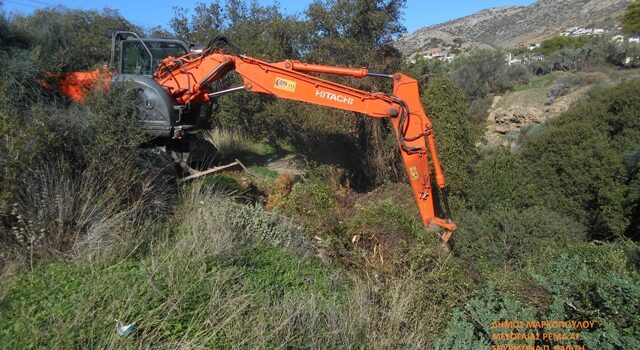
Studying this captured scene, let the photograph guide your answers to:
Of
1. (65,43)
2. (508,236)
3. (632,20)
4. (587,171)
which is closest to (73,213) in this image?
(65,43)

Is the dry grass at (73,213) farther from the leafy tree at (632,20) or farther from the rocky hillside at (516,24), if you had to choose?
the rocky hillside at (516,24)

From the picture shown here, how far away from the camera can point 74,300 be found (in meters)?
3.55

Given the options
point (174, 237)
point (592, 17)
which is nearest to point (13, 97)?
point (174, 237)

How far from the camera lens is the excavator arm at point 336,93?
25.8 ft

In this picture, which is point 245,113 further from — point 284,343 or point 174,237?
point 284,343

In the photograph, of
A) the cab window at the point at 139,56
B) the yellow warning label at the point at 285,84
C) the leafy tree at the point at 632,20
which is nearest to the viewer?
the yellow warning label at the point at 285,84

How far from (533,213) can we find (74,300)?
7855mm

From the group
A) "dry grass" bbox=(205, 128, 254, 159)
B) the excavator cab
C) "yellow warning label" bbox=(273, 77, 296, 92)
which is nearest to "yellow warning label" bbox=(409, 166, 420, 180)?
"yellow warning label" bbox=(273, 77, 296, 92)

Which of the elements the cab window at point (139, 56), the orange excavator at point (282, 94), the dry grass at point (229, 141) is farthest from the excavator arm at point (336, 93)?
the dry grass at point (229, 141)

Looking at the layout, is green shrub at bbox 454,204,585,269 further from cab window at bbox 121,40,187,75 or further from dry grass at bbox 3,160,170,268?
cab window at bbox 121,40,187,75

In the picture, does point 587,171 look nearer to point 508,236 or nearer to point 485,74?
point 508,236

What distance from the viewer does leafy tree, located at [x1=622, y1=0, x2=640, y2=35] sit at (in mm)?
38838

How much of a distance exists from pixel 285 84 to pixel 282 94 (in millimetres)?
175

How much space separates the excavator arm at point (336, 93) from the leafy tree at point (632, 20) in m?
38.8
